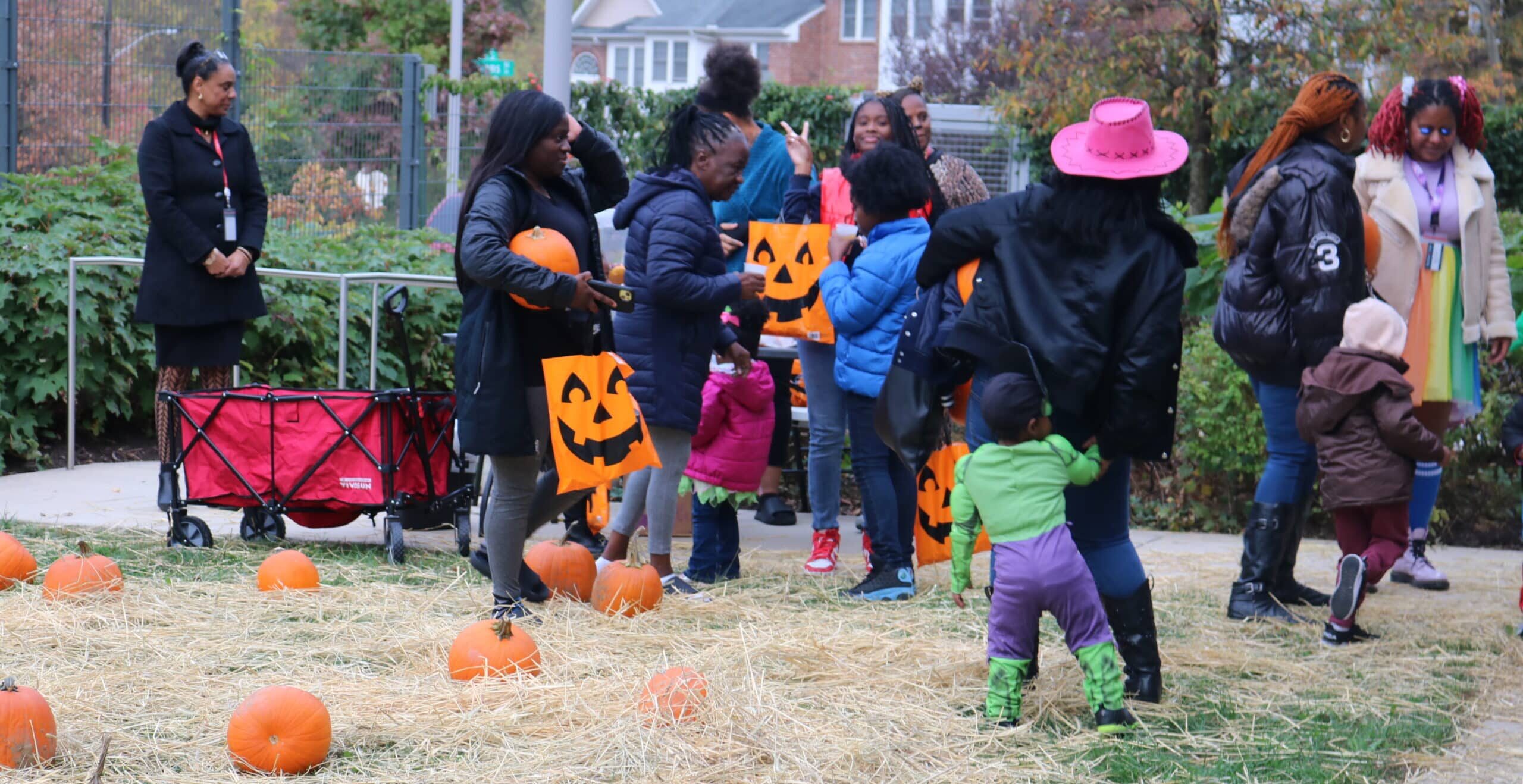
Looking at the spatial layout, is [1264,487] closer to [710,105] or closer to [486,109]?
[710,105]

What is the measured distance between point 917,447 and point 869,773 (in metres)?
1.26

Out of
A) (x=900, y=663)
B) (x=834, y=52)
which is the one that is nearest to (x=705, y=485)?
(x=900, y=663)

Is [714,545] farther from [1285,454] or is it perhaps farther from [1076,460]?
[1076,460]

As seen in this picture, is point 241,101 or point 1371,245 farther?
point 241,101

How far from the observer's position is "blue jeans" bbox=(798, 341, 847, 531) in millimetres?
6504

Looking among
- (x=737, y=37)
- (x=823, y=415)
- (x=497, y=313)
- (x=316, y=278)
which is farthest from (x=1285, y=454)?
(x=737, y=37)

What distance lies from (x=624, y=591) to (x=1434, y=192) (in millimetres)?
3577

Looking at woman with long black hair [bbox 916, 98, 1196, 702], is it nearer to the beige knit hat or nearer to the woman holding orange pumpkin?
the beige knit hat

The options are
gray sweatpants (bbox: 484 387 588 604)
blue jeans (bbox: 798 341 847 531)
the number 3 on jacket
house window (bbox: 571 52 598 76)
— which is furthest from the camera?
house window (bbox: 571 52 598 76)

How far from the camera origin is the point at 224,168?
7613mm

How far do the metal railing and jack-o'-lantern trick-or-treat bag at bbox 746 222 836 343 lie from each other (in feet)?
5.56

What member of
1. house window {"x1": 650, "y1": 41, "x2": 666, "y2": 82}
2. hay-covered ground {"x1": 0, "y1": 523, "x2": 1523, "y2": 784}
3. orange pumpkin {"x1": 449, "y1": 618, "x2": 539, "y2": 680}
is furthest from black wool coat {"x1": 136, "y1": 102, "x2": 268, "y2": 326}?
house window {"x1": 650, "y1": 41, "x2": 666, "y2": 82}

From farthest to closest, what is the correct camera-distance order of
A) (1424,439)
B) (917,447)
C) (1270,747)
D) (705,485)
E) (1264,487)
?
(705,485), (1264,487), (1424,439), (917,447), (1270,747)

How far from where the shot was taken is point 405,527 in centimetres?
690
